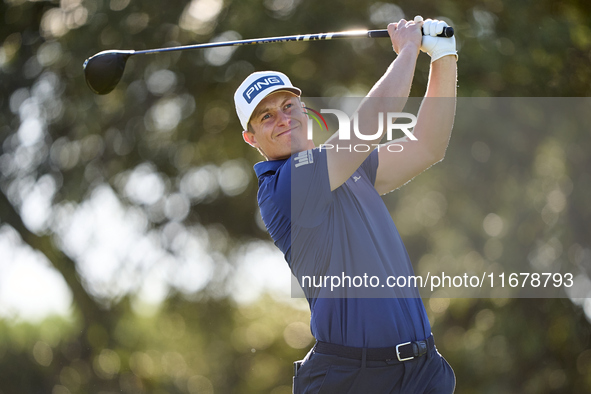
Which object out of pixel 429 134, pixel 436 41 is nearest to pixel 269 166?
pixel 429 134

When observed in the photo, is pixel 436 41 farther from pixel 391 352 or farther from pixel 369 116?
pixel 391 352

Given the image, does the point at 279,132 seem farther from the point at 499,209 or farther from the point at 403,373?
the point at 499,209

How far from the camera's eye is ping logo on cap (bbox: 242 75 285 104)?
2537mm

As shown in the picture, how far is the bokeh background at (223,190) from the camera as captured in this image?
22.2 ft

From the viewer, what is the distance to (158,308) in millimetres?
7375

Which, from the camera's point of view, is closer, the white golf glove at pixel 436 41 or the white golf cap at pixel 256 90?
the white golf glove at pixel 436 41

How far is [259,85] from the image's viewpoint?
2.55 meters

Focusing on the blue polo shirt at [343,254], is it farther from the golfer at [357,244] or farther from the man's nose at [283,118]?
the man's nose at [283,118]

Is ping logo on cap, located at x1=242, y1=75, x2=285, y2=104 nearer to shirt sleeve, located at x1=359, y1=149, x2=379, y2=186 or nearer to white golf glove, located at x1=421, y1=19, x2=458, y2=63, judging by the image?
shirt sleeve, located at x1=359, y1=149, x2=379, y2=186

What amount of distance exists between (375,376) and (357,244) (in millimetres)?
423

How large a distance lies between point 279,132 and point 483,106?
Answer: 4.71 metres

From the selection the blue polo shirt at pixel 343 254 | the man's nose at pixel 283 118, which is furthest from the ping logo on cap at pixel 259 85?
the blue polo shirt at pixel 343 254

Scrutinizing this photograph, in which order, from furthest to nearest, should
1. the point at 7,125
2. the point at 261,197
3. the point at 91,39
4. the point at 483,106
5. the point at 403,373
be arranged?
the point at 7,125 → the point at 91,39 → the point at 483,106 → the point at 261,197 → the point at 403,373

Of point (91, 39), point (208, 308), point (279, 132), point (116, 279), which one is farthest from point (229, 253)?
point (279, 132)
